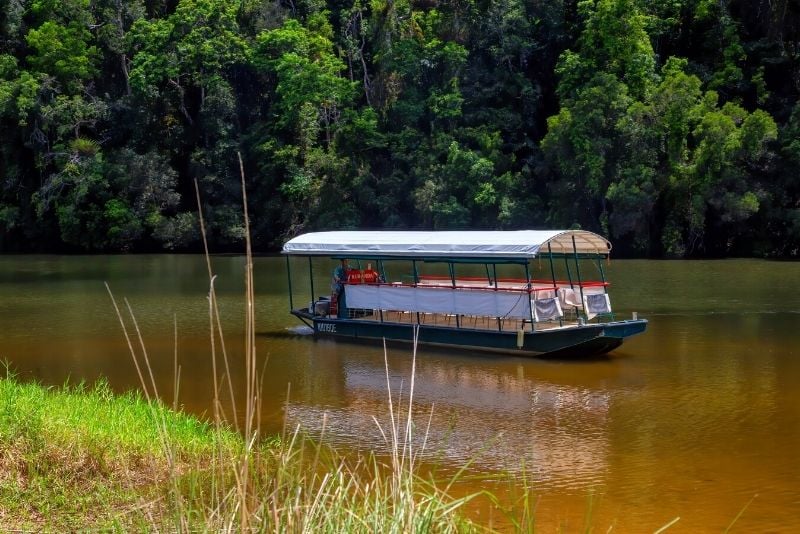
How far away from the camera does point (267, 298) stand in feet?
90.1

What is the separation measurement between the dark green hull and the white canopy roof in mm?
1426

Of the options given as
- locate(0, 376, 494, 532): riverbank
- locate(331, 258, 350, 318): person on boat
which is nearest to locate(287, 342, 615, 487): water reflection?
locate(0, 376, 494, 532): riverbank

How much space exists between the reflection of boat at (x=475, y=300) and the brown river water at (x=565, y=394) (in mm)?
502

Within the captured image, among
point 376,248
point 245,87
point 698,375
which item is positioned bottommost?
point 698,375

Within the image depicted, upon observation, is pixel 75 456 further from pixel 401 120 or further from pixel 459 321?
pixel 401 120

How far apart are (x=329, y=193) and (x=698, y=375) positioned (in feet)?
120

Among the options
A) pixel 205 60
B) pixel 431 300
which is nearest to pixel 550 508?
pixel 431 300

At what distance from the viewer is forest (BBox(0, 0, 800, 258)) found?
132 feet

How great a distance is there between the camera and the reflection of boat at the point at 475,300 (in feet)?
54.8

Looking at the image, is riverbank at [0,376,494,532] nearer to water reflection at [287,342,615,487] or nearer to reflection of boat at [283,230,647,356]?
water reflection at [287,342,615,487]

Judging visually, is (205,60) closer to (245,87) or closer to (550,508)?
(245,87)

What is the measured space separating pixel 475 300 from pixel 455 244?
3.82 feet

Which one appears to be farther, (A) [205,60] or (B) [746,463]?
(A) [205,60]

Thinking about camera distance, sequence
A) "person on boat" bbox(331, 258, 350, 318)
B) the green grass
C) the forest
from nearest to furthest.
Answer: the green grass → "person on boat" bbox(331, 258, 350, 318) → the forest
